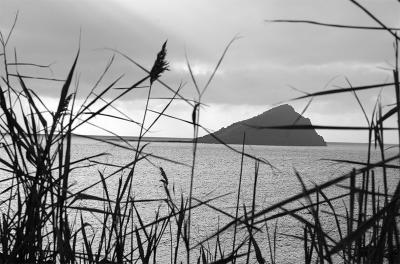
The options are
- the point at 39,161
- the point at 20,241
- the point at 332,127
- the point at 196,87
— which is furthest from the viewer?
the point at 20,241

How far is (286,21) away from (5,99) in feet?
3.86

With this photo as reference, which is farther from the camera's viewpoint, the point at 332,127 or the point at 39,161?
the point at 39,161

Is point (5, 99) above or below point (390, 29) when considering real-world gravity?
below

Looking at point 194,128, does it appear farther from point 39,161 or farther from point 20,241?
point 20,241

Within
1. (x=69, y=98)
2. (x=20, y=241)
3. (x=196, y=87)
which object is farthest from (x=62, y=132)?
(x=196, y=87)

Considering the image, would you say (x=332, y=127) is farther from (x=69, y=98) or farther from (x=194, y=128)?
(x=69, y=98)

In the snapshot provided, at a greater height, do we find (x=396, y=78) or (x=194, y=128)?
(x=396, y=78)

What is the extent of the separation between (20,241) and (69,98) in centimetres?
57

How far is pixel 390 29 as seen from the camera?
4.48 ft

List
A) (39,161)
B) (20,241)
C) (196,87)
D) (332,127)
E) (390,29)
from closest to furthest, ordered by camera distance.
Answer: (332,127) → (390,29) → (196,87) → (39,161) → (20,241)

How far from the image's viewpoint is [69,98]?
190 centimetres

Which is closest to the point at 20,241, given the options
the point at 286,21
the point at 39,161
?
the point at 39,161

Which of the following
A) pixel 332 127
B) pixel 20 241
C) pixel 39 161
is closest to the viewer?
pixel 332 127

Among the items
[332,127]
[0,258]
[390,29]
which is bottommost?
[0,258]
